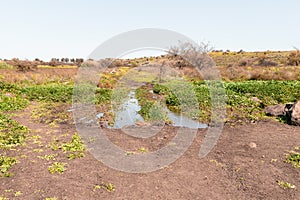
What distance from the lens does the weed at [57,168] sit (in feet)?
19.9

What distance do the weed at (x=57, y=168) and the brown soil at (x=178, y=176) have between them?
0.14 m

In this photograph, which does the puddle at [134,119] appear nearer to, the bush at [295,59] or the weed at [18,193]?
the weed at [18,193]

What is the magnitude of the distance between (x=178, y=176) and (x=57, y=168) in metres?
3.23

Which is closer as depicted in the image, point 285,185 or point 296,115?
point 285,185

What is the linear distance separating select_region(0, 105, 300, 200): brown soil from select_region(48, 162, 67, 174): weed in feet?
0.45

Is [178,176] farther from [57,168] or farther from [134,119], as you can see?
[134,119]

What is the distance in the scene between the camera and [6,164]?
6.28m

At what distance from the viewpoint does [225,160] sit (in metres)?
6.88

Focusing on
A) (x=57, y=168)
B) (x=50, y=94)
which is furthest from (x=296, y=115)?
(x=50, y=94)

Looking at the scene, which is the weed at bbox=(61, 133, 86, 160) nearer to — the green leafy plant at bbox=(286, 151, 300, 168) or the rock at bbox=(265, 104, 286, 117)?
the green leafy plant at bbox=(286, 151, 300, 168)

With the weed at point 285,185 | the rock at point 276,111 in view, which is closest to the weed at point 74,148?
the weed at point 285,185

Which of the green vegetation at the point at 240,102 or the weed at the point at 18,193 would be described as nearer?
the weed at the point at 18,193

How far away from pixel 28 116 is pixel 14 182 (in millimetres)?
7188

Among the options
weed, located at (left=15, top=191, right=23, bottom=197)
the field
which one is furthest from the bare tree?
weed, located at (left=15, top=191, right=23, bottom=197)
